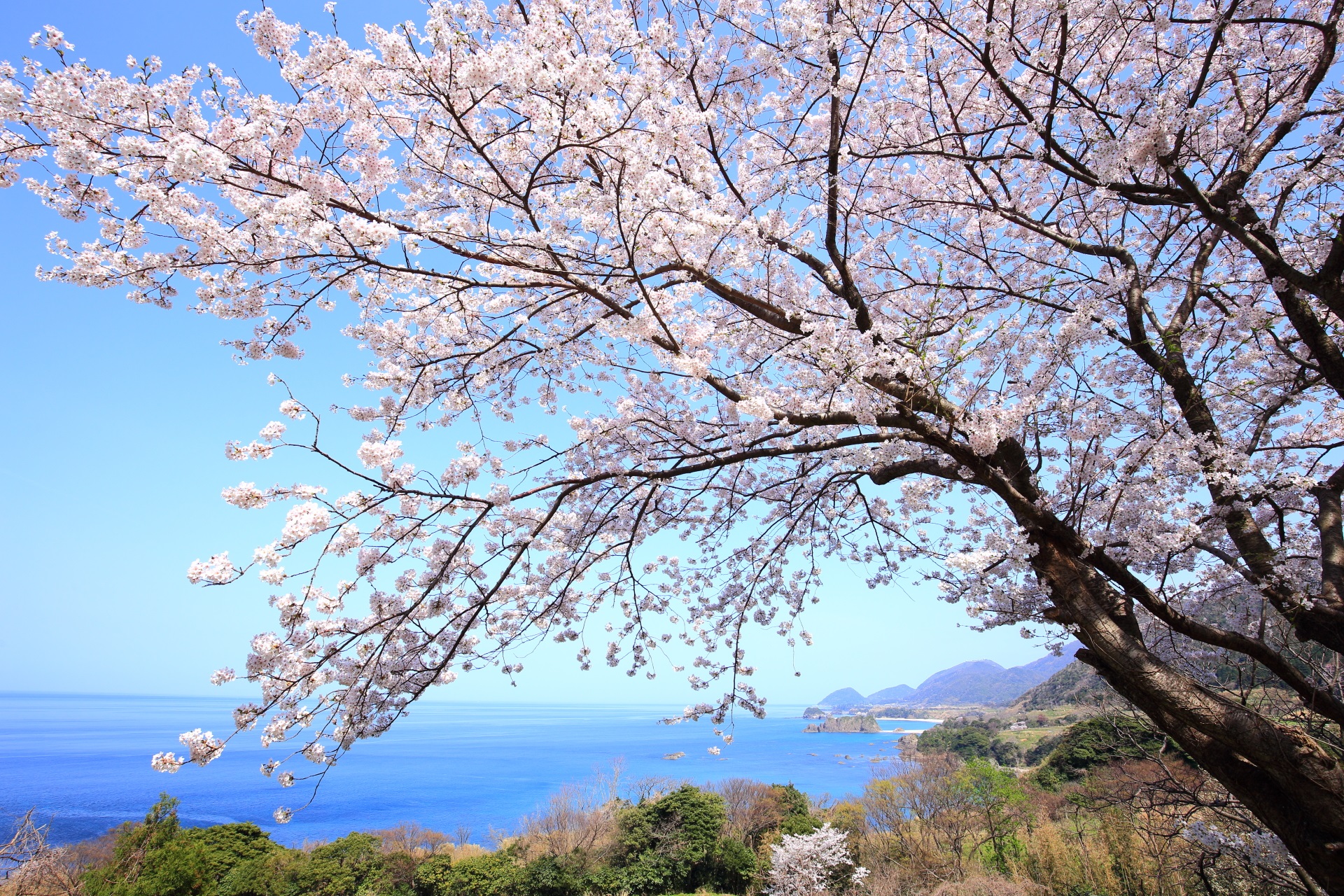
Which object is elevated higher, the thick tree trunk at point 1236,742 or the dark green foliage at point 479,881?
the thick tree trunk at point 1236,742

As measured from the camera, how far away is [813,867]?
1449 cm

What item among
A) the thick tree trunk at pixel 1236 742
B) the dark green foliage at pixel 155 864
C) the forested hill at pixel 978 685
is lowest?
the forested hill at pixel 978 685

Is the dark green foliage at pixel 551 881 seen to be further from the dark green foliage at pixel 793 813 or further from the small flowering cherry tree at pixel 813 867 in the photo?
the dark green foliage at pixel 793 813

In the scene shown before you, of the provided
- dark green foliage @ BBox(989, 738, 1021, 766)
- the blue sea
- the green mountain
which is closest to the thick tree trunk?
the blue sea

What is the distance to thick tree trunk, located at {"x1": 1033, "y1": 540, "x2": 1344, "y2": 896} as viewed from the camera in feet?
7.53

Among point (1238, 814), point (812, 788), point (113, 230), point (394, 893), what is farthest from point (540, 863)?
point (812, 788)

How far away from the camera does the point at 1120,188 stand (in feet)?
9.11

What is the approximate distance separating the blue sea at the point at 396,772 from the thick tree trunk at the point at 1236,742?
225 cm

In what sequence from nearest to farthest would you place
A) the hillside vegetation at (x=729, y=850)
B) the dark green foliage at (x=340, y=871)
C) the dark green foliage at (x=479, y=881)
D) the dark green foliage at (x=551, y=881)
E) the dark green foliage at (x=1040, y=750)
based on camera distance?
the hillside vegetation at (x=729, y=850), the dark green foliage at (x=340, y=871), the dark green foliage at (x=479, y=881), the dark green foliage at (x=551, y=881), the dark green foliage at (x=1040, y=750)

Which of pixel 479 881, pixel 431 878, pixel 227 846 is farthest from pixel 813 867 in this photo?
pixel 227 846

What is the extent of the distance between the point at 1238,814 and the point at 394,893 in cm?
1811

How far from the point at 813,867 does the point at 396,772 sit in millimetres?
52404

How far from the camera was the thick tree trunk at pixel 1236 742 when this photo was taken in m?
2.29

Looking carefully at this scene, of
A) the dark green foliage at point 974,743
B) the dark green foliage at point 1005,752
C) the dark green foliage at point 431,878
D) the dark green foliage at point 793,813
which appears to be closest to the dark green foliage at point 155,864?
the dark green foliage at point 431,878
